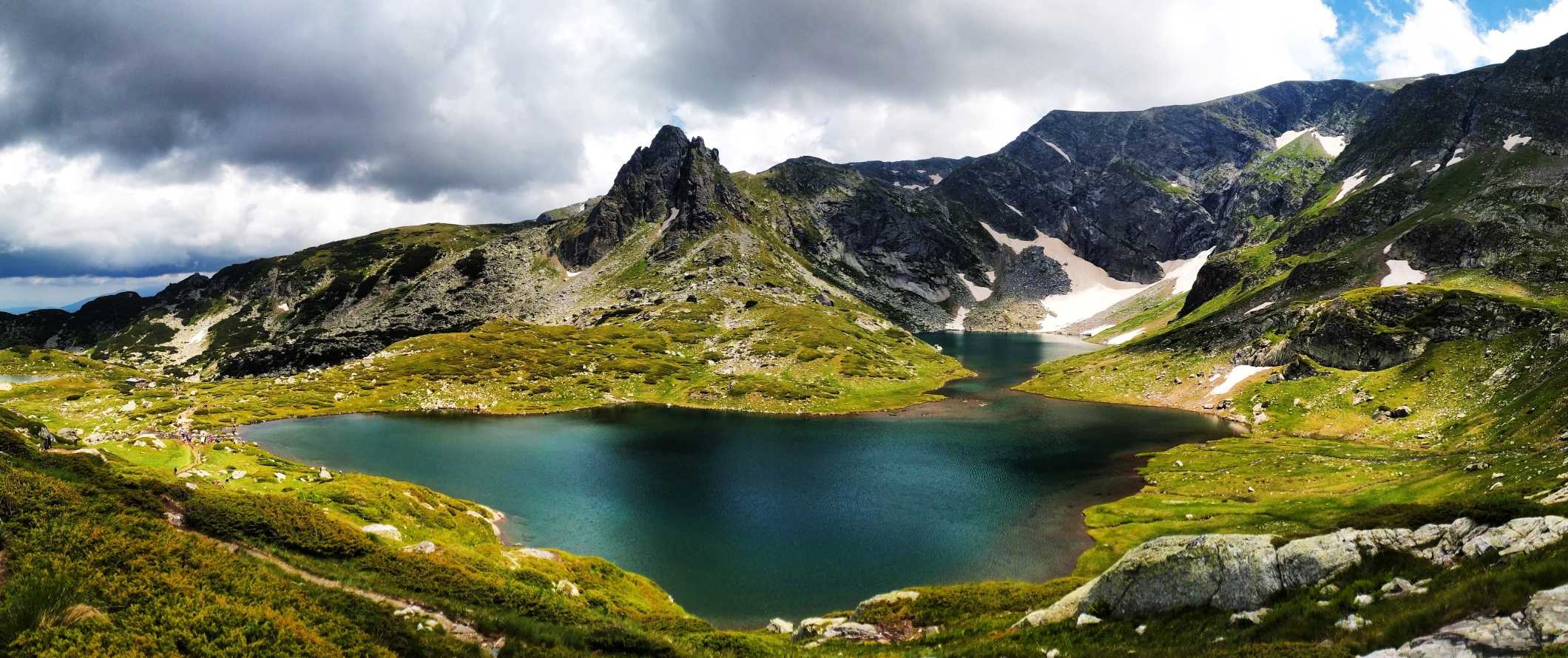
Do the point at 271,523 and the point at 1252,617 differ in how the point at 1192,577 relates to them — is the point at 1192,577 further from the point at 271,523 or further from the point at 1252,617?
the point at 271,523

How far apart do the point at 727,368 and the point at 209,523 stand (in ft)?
522

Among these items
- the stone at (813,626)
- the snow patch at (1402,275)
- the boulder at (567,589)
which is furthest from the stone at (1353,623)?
the snow patch at (1402,275)

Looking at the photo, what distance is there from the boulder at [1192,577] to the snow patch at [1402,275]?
19044cm

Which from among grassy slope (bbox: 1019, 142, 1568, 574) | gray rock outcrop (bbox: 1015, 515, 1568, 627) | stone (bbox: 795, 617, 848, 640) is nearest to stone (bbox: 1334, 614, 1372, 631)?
gray rock outcrop (bbox: 1015, 515, 1568, 627)

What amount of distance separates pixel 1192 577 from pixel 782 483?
63.6 meters

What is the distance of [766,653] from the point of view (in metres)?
27.5

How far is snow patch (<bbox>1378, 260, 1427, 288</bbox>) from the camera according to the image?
6309 inches

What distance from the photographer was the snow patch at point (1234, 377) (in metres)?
139

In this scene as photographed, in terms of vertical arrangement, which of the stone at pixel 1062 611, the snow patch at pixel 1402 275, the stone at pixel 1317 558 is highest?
the snow patch at pixel 1402 275

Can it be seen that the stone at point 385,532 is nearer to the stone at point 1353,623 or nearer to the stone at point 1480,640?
the stone at point 1353,623

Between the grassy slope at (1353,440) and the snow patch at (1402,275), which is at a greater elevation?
the snow patch at (1402,275)

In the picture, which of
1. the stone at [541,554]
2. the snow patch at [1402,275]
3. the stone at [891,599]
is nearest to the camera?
the stone at [891,599]

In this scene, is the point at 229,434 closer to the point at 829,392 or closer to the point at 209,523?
the point at 209,523

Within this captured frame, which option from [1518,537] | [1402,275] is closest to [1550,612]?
[1518,537]
